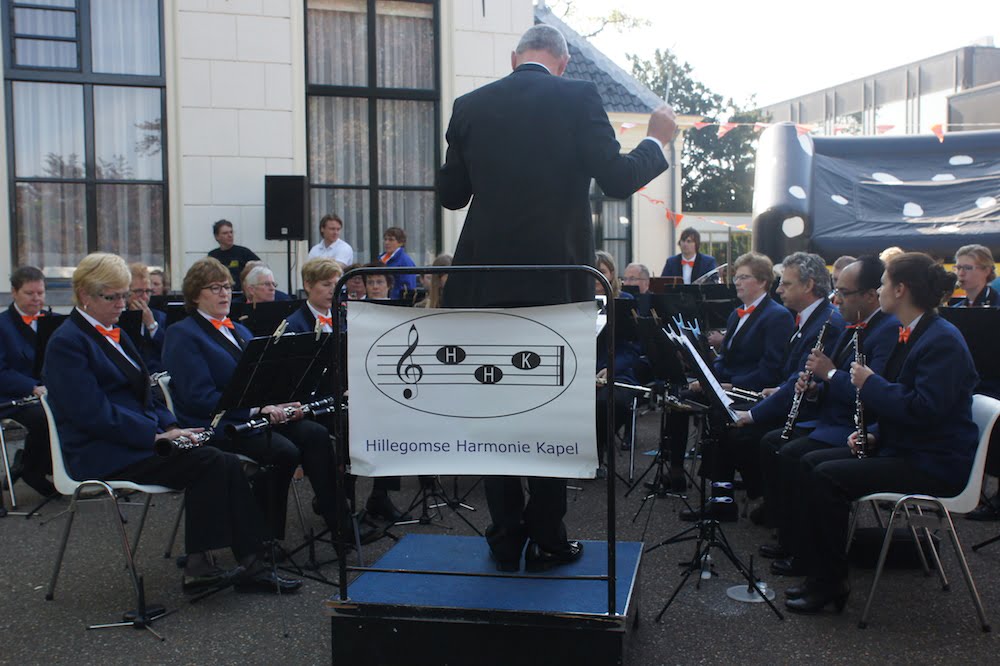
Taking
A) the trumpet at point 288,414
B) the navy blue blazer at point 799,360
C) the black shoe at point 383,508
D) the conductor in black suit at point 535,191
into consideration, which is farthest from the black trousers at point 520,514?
the black shoe at point 383,508

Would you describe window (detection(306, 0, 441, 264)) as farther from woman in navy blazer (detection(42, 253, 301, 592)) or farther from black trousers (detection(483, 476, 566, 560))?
black trousers (detection(483, 476, 566, 560))

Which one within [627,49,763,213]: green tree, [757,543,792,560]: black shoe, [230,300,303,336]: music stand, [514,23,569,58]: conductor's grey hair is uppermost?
[627,49,763,213]: green tree

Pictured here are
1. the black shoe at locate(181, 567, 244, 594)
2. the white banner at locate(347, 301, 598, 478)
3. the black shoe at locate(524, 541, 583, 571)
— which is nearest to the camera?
the white banner at locate(347, 301, 598, 478)

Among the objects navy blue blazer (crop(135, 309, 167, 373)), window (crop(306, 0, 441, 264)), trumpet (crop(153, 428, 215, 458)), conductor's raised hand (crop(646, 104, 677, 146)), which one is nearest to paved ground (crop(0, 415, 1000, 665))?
trumpet (crop(153, 428, 215, 458))

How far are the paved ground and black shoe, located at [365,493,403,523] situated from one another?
1.48 ft

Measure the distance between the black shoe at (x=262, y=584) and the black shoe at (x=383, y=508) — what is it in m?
→ 1.23

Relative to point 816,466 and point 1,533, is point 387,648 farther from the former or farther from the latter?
point 1,533

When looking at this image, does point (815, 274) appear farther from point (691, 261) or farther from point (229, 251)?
point (229, 251)

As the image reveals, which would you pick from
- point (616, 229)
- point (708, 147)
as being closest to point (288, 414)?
point (616, 229)

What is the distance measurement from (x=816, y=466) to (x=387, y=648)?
2.13 meters

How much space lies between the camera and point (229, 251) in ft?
33.9

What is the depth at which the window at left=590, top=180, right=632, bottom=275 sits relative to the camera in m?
20.5

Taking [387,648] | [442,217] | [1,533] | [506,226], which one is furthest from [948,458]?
[442,217]

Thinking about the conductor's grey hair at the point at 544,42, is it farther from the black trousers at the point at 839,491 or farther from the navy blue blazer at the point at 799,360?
the navy blue blazer at the point at 799,360
